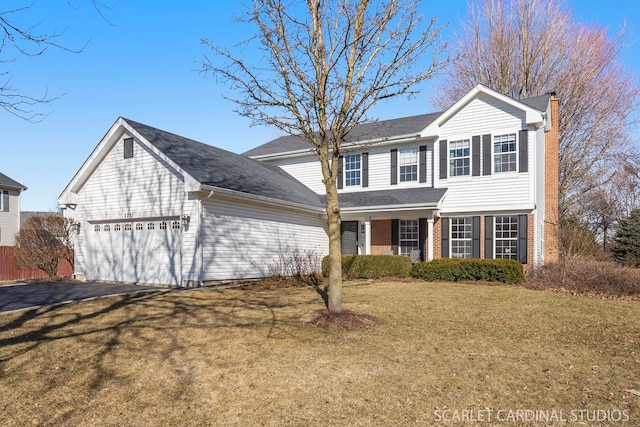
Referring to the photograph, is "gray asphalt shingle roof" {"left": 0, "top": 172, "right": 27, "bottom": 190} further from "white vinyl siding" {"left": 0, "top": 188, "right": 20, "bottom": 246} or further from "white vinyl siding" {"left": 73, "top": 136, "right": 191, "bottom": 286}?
"white vinyl siding" {"left": 73, "top": 136, "right": 191, "bottom": 286}

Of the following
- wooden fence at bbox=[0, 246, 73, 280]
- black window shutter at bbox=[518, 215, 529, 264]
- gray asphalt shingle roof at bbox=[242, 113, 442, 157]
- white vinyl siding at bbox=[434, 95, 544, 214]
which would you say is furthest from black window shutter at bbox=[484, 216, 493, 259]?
wooden fence at bbox=[0, 246, 73, 280]

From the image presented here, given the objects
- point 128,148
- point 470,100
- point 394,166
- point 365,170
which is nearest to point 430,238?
point 394,166

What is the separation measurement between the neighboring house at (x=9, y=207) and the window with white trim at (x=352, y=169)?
24.0 m

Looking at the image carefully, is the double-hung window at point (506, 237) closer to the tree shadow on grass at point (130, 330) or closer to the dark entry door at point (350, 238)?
the dark entry door at point (350, 238)

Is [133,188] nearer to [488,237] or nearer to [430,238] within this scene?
[430,238]

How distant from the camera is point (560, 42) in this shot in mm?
26500

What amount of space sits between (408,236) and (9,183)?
1101 inches

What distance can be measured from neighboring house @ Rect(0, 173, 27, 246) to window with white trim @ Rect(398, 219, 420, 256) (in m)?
26.4

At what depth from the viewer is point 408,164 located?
19047mm

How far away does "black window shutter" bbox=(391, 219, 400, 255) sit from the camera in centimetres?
1911

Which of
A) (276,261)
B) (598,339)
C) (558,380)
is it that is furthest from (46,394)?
(276,261)

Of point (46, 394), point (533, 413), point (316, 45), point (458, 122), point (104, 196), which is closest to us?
point (533, 413)

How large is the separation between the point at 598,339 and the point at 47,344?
28.3 feet

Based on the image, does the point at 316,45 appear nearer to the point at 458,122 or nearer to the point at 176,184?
the point at 176,184
